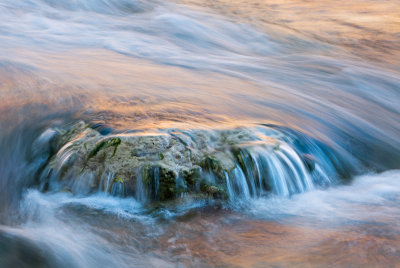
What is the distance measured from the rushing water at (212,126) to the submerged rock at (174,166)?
2 centimetres

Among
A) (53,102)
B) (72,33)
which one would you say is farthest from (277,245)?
(72,33)

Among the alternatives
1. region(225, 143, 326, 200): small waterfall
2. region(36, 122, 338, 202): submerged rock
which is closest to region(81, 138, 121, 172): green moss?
region(36, 122, 338, 202): submerged rock

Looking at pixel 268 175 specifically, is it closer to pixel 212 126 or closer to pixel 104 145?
pixel 212 126

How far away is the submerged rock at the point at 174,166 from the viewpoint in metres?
2.87

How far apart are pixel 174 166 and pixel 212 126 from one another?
0.74m

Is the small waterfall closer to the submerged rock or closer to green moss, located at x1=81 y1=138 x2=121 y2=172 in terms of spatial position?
the submerged rock

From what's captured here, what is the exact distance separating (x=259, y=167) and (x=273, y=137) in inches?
17.4

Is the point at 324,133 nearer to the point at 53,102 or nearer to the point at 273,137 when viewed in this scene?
the point at 273,137

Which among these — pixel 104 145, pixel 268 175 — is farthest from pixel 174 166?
pixel 268 175

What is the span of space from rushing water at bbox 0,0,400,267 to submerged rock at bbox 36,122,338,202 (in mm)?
19

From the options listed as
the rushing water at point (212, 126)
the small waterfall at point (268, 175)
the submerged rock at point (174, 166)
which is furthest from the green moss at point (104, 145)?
the small waterfall at point (268, 175)

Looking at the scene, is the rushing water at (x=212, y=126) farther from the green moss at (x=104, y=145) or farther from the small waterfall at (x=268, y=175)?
the green moss at (x=104, y=145)

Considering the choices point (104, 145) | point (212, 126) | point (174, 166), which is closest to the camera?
point (174, 166)

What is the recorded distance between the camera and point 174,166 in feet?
9.48
